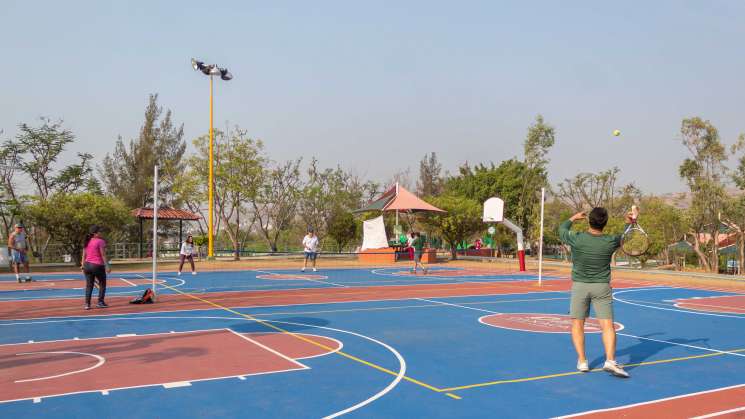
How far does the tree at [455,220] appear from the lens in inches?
1592

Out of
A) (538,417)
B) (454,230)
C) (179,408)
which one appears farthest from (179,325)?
(454,230)

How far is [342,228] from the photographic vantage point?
54375 millimetres

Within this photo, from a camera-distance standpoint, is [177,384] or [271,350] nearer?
[177,384]

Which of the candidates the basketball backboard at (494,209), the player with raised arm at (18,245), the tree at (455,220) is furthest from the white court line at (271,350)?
the tree at (455,220)

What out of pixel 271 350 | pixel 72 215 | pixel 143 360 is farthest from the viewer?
pixel 72 215

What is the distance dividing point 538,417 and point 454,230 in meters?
34.5

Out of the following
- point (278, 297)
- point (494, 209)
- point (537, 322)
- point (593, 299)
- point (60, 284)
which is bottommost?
point (537, 322)

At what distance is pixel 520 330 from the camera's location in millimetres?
11836

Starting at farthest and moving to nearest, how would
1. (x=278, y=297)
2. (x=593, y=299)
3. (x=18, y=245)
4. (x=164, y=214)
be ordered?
(x=164, y=214), (x=18, y=245), (x=278, y=297), (x=593, y=299)

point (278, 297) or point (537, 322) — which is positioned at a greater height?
point (278, 297)

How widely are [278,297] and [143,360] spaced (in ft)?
28.4

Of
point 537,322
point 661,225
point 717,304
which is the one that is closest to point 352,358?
point 537,322

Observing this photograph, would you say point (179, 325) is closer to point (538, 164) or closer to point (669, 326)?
point (669, 326)

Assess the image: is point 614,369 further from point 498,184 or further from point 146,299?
point 498,184
